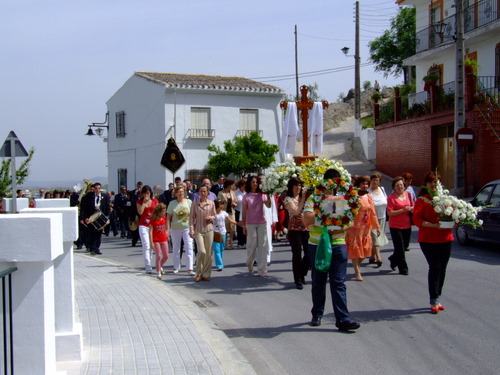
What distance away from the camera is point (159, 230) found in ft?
39.0

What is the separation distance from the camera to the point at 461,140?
808 inches

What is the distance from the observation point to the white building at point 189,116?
31.2 metres

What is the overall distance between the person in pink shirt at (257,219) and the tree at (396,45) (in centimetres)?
3650

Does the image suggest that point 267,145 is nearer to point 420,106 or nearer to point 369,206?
point 420,106

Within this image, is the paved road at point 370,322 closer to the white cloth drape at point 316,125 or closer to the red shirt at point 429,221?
the red shirt at point 429,221

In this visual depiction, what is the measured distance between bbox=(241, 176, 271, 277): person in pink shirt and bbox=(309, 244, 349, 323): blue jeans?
3756 mm

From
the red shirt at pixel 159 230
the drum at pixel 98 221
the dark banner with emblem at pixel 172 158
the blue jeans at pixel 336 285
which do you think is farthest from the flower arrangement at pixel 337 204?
the dark banner with emblem at pixel 172 158

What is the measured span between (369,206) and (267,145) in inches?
761

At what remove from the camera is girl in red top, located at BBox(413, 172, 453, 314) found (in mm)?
8078

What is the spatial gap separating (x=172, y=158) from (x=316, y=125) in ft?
14.9

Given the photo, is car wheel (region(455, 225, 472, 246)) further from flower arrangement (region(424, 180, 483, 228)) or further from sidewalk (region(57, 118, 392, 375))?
sidewalk (region(57, 118, 392, 375))

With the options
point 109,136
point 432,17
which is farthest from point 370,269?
point 109,136

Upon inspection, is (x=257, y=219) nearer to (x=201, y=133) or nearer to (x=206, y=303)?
(x=206, y=303)

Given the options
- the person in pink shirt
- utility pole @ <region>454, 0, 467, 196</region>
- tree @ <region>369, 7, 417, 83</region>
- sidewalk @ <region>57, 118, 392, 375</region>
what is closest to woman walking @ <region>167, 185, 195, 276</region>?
sidewalk @ <region>57, 118, 392, 375</region>
